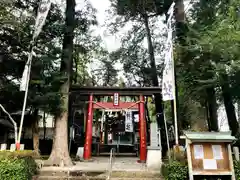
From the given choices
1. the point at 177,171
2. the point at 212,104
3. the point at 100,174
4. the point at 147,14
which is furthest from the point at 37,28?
the point at 212,104

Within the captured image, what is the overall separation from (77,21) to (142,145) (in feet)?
22.9

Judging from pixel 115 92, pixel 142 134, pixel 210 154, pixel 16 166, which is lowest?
pixel 16 166

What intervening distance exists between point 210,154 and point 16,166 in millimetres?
5058

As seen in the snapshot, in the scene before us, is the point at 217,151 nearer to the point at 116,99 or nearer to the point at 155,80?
the point at 116,99

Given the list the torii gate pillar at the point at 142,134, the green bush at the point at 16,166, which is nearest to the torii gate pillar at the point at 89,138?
the torii gate pillar at the point at 142,134

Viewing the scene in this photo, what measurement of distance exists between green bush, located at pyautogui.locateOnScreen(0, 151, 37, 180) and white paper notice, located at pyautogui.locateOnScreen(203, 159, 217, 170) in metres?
4.75

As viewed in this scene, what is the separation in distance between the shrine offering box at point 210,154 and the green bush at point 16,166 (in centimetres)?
434

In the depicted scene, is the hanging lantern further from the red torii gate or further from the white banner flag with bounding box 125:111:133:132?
the white banner flag with bounding box 125:111:133:132

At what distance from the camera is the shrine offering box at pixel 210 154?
634 centimetres

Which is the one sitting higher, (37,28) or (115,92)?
(37,28)

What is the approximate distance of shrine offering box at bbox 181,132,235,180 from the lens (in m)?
6.34

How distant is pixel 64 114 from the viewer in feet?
34.1

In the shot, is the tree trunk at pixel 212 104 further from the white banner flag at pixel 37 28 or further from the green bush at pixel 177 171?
the white banner flag at pixel 37 28

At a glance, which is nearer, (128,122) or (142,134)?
(142,134)
